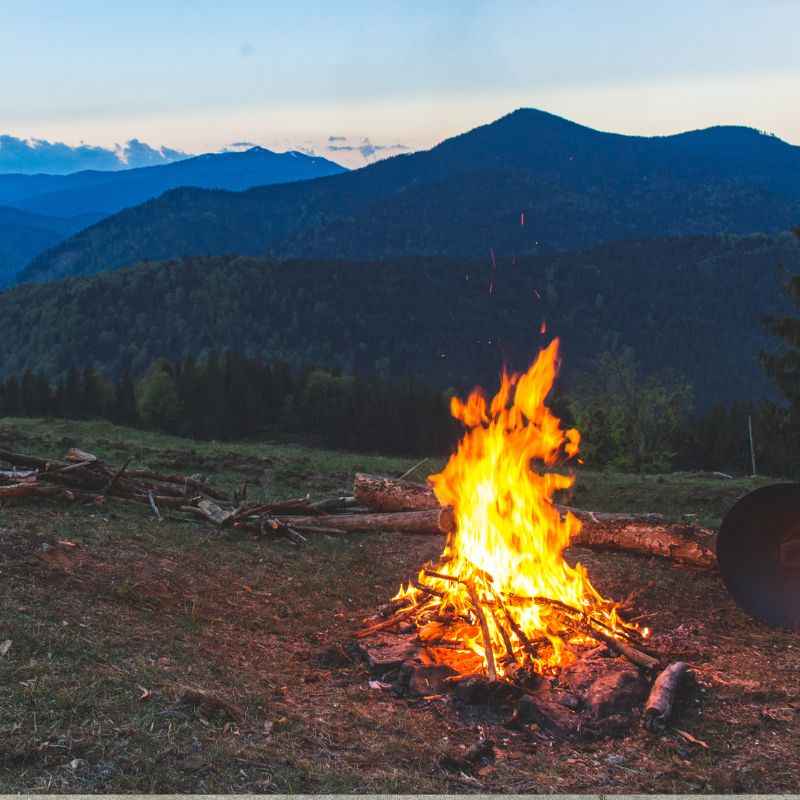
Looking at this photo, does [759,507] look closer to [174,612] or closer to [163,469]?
[174,612]

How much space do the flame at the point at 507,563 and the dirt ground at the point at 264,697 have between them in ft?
2.95

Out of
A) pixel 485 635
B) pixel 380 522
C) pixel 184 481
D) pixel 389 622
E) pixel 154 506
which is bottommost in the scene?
pixel 389 622

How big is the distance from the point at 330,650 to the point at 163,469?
1316 centimetres

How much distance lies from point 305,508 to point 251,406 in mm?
59530

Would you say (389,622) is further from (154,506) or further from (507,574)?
(154,506)

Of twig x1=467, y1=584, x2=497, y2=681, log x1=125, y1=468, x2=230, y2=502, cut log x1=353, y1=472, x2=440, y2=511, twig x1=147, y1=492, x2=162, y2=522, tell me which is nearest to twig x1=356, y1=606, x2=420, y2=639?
twig x1=467, y1=584, x2=497, y2=681

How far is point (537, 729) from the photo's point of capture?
20.7ft

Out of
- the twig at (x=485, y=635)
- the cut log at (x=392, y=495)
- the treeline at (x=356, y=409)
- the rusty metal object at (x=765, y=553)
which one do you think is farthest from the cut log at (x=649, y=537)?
the treeline at (x=356, y=409)

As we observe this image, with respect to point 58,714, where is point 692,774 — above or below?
below

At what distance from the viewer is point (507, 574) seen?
8.99m

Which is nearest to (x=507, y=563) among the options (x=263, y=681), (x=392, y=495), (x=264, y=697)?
(x=263, y=681)

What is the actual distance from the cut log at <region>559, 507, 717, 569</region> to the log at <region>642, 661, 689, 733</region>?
3969 mm

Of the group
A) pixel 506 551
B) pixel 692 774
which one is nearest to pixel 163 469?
pixel 506 551

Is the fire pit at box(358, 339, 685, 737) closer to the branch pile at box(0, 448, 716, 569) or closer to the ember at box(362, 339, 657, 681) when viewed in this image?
the ember at box(362, 339, 657, 681)
